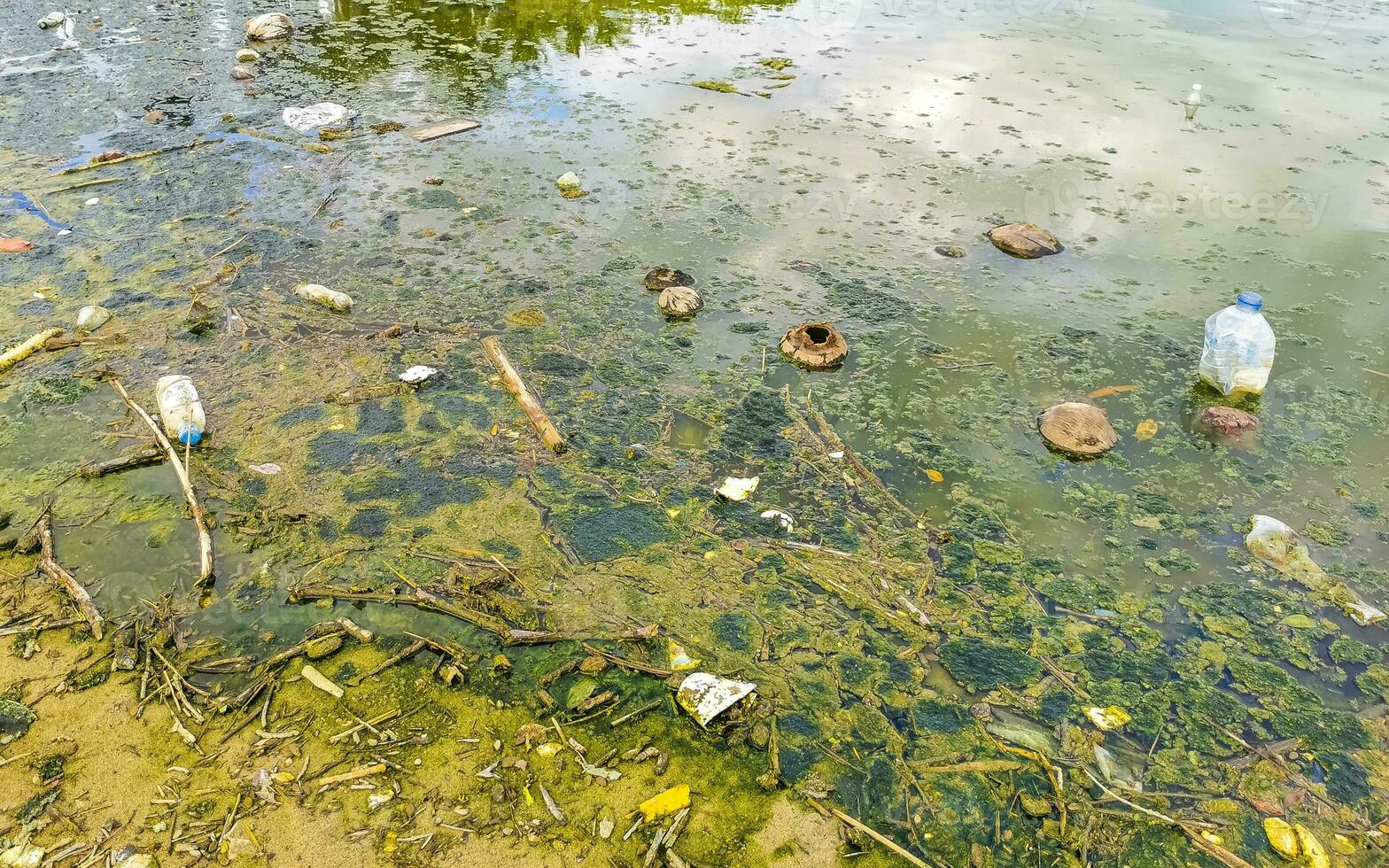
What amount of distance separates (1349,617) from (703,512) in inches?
82.4

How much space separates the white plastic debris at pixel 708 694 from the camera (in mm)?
2111

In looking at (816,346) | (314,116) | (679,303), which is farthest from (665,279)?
(314,116)

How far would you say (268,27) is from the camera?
7.23m

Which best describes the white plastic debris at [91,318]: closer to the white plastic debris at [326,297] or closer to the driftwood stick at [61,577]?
the white plastic debris at [326,297]

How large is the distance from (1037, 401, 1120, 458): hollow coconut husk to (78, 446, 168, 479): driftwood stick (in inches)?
138

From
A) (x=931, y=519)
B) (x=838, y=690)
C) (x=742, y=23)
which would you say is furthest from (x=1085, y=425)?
(x=742, y=23)

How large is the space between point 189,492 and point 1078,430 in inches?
133

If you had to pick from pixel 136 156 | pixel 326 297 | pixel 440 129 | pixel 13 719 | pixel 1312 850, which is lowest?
pixel 13 719

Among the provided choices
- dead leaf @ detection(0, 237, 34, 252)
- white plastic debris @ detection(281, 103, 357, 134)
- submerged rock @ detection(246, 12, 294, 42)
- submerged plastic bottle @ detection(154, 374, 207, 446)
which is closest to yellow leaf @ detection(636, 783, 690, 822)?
submerged plastic bottle @ detection(154, 374, 207, 446)

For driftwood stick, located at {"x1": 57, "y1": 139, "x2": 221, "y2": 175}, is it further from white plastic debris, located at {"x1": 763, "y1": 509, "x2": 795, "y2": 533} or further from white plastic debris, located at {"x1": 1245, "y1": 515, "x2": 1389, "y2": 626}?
white plastic debris, located at {"x1": 1245, "y1": 515, "x2": 1389, "y2": 626}

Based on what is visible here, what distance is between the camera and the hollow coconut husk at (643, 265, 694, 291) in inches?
159

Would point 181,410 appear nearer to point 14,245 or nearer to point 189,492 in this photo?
point 189,492

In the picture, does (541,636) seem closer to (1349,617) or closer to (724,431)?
(724,431)

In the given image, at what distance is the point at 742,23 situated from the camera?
8219 mm
